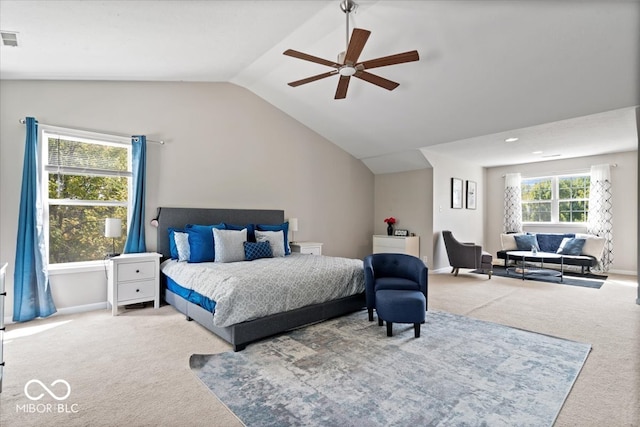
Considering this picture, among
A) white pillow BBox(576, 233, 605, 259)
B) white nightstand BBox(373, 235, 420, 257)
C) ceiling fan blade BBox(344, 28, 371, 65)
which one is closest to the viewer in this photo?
ceiling fan blade BBox(344, 28, 371, 65)

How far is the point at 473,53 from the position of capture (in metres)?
3.55

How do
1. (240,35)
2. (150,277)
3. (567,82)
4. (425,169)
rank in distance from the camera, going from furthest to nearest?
(425,169) → (150,277) → (567,82) → (240,35)

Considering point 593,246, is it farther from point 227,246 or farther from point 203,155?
point 203,155

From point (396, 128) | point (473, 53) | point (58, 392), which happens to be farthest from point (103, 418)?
point (396, 128)

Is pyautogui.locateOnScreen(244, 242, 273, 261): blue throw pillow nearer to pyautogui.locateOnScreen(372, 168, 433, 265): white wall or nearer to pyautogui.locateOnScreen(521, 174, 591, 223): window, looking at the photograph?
pyautogui.locateOnScreen(372, 168, 433, 265): white wall

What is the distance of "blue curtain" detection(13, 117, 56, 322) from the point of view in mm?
3418

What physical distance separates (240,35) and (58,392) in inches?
140

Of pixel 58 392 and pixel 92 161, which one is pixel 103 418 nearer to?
pixel 58 392

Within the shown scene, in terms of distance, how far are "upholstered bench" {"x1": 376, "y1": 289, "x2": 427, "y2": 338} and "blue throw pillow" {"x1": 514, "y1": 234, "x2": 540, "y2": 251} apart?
5.30m

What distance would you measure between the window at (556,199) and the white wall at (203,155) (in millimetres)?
Answer: 4420

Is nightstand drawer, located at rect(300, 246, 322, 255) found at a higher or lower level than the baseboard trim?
higher

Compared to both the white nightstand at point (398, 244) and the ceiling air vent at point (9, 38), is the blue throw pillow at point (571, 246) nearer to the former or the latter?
the white nightstand at point (398, 244)

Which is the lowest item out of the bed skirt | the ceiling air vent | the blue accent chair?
the bed skirt

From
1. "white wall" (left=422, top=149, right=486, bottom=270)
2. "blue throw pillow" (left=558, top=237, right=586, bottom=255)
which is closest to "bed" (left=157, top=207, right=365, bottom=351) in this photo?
"white wall" (left=422, top=149, right=486, bottom=270)
